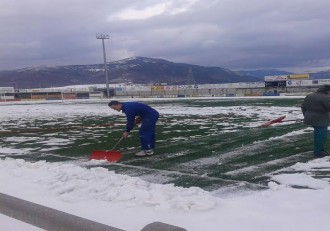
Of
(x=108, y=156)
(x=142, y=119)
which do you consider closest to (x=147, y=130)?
(x=142, y=119)

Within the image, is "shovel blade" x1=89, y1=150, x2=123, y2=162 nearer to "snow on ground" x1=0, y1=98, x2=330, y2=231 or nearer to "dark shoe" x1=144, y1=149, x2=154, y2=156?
"dark shoe" x1=144, y1=149, x2=154, y2=156

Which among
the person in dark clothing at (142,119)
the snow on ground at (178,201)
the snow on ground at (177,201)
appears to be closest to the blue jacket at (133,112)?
the person in dark clothing at (142,119)

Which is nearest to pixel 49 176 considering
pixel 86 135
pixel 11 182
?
pixel 11 182

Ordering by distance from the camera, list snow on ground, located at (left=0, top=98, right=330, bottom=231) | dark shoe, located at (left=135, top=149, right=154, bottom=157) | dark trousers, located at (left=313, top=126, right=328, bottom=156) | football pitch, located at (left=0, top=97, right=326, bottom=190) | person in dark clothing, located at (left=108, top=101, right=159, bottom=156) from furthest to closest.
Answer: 1. dark shoe, located at (left=135, top=149, right=154, bottom=157)
2. person in dark clothing, located at (left=108, top=101, right=159, bottom=156)
3. dark trousers, located at (left=313, top=126, right=328, bottom=156)
4. football pitch, located at (left=0, top=97, right=326, bottom=190)
5. snow on ground, located at (left=0, top=98, right=330, bottom=231)

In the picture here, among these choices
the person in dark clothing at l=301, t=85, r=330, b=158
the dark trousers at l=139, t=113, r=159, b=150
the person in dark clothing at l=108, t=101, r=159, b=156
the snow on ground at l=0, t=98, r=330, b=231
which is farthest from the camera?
Result: the dark trousers at l=139, t=113, r=159, b=150

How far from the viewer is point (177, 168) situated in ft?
30.4

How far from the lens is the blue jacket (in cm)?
1045

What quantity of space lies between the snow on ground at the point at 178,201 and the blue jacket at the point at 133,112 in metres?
1.92

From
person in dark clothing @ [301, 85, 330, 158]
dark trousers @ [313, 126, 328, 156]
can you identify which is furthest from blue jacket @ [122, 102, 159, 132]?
dark trousers @ [313, 126, 328, 156]

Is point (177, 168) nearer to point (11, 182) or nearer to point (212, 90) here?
point (11, 182)

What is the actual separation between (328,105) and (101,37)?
260 ft

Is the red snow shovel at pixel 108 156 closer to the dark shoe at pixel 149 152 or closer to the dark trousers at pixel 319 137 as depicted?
the dark shoe at pixel 149 152

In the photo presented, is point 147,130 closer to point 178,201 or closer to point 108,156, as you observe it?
point 108,156

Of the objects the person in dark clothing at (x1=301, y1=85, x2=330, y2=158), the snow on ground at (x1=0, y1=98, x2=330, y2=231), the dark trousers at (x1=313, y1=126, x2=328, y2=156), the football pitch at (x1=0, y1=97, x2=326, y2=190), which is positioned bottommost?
the football pitch at (x1=0, y1=97, x2=326, y2=190)
